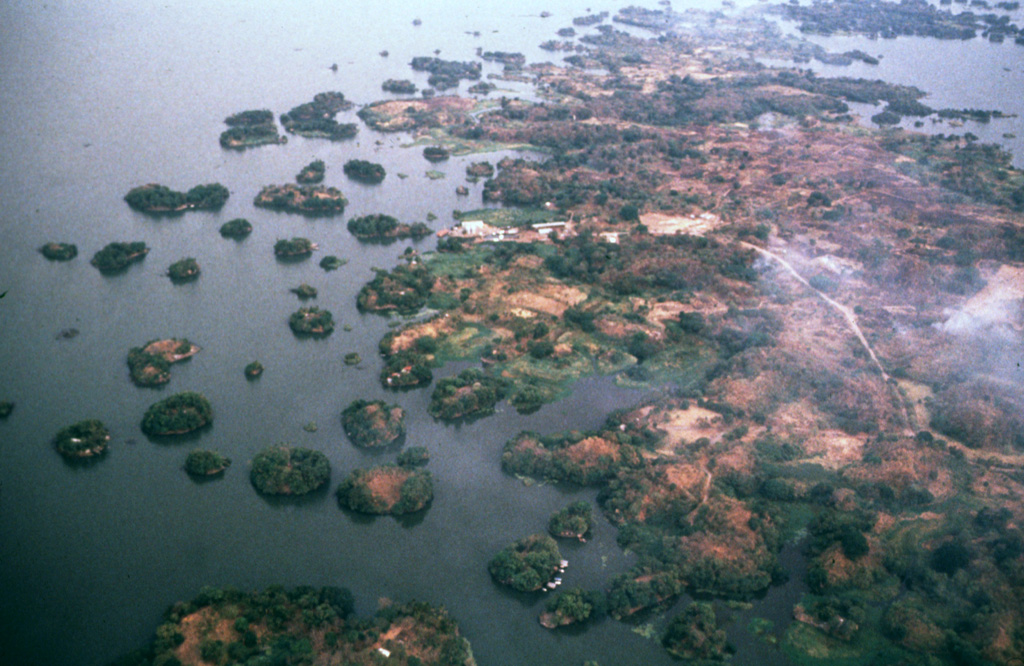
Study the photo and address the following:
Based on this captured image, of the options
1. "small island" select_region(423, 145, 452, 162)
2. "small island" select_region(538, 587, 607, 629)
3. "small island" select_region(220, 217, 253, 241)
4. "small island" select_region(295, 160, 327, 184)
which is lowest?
"small island" select_region(538, 587, 607, 629)

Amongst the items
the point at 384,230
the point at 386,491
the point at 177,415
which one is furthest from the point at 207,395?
the point at 384,230

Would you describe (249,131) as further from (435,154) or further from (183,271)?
(183,271)

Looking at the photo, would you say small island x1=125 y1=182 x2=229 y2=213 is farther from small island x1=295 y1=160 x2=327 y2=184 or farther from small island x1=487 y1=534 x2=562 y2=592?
small island x1=487 y1=534 x2=562 y2=592

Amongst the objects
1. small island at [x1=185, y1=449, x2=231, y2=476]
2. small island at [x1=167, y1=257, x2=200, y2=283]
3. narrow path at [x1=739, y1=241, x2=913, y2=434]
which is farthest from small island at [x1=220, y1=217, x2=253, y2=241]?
narrow path at [x1=739, y1=241, x2=913, y2=434]

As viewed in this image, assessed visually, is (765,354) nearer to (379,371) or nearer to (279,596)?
(379,371)

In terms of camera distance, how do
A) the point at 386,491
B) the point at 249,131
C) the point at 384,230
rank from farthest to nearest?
the point at 249,131
the point at 384,230
the point at 386,491

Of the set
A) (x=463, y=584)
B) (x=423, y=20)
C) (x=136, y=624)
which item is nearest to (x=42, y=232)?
(x=136, y=624)
